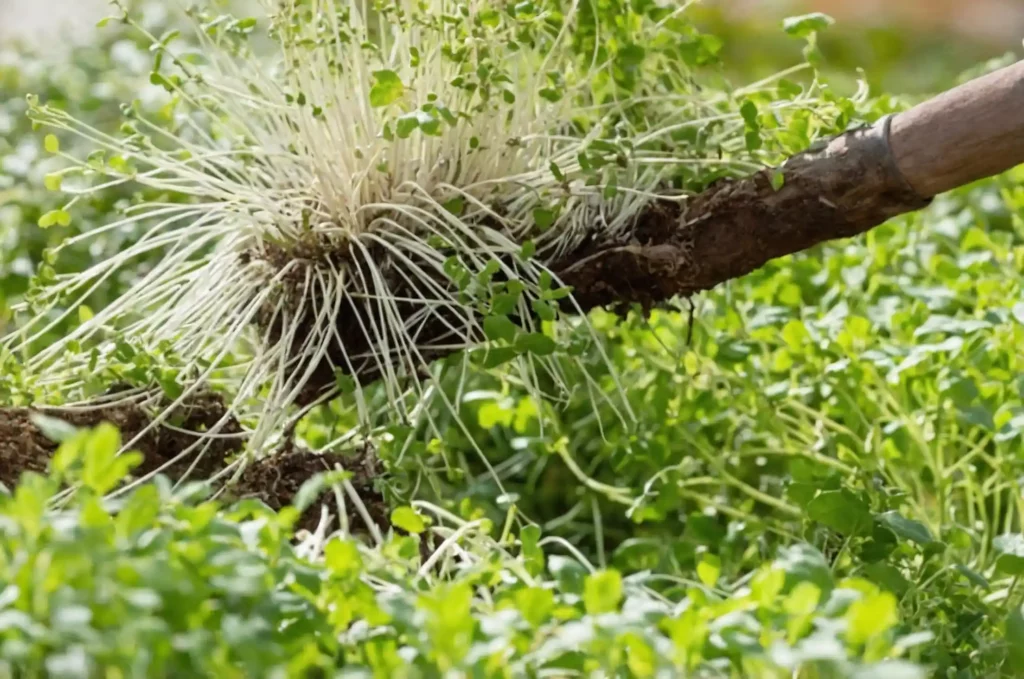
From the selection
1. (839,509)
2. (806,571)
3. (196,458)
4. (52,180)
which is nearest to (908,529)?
(839,509)

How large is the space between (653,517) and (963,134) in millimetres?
423

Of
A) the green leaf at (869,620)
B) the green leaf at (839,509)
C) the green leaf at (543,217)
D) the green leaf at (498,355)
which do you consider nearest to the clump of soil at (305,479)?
the green leaf at (498,355)

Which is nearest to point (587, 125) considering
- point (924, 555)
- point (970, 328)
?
point (970, 328)

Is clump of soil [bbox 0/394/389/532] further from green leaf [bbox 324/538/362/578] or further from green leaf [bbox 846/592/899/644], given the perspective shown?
green leaf [bbox 846/592/899/644]

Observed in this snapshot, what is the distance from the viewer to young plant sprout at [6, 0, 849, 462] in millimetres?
909

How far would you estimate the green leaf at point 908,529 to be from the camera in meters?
0.77

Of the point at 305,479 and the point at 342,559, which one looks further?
the point at 305,479

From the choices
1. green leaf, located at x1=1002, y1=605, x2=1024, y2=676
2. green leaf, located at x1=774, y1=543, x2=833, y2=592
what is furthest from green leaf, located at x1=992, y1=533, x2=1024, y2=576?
green leaf, located at x1=774, y1=543, x2=833, y2=592

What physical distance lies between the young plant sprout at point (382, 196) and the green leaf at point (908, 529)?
28 cm

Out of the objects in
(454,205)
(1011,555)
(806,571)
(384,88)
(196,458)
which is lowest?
(1011,555)

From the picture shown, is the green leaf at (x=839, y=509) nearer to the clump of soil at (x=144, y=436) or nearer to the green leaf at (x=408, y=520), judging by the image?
the green leaf at (x=408, y=520)

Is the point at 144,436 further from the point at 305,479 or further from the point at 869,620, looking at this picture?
the point at 869,620

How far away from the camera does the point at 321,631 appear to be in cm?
54

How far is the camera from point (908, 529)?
0.78 meters
